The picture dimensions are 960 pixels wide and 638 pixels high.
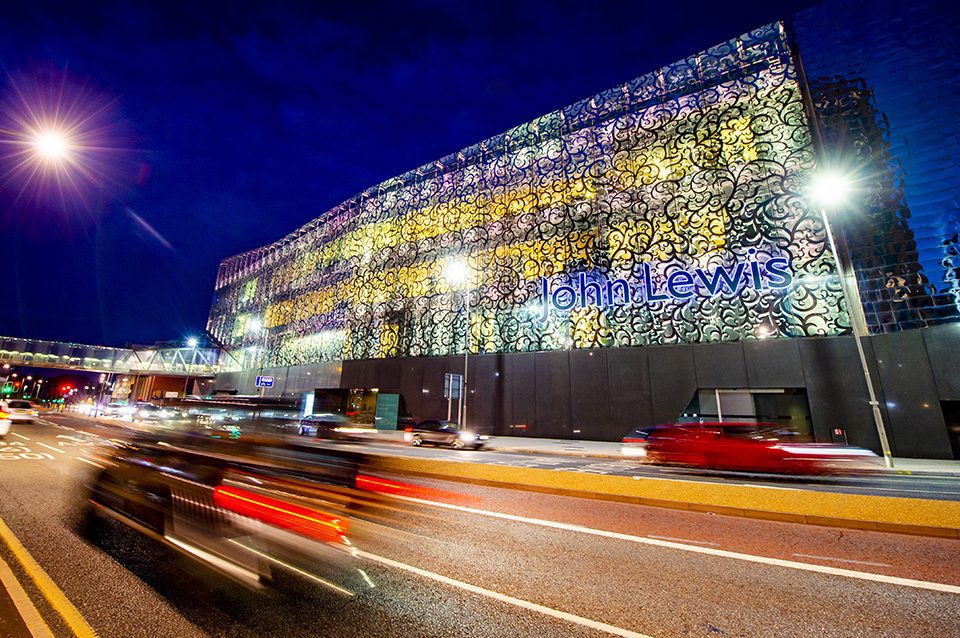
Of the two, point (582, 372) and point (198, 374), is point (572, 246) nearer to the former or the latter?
point (582, 372)

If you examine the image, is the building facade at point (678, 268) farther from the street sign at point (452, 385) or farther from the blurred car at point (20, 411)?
the blurred car at point (20, 411)

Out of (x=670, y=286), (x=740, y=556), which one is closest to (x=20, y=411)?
(x=740, y=556)

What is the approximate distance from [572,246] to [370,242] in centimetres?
2197

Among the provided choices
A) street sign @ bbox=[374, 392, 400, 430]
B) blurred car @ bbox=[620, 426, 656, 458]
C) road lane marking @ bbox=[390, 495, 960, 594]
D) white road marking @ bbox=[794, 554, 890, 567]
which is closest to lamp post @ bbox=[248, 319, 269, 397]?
street sign @ bbox=[374, 392, 400, 430]

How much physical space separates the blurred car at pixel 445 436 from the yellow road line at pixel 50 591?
17.0m

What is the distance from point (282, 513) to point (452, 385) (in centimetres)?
2072

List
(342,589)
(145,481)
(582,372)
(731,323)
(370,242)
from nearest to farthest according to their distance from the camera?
(342,589) → (145,481) → (731,323) → (582,372) → (370,242)

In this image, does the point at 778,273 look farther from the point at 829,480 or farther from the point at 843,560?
the point at 843,560

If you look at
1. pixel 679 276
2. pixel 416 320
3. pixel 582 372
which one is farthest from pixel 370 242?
pixel 679 276

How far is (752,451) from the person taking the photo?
1139cm

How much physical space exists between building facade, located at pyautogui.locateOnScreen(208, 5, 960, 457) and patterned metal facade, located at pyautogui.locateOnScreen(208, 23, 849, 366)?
123 mm

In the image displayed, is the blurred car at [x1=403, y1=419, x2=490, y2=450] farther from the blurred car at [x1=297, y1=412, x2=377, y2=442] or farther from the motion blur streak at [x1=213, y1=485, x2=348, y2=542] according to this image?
the motion blur streak at [x1=213, y1=485, x2=348, y2=542]

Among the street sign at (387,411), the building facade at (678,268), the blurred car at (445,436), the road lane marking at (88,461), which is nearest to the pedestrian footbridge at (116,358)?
the building facade at (678,268)

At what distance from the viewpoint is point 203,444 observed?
6801mm
